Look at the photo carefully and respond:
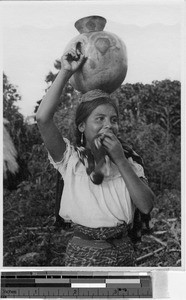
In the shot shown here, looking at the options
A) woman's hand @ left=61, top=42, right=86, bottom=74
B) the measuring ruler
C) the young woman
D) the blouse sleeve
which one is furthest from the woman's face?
the measuring ruler

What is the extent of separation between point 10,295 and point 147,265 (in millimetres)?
836

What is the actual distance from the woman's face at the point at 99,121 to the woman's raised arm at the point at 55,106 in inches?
6.3

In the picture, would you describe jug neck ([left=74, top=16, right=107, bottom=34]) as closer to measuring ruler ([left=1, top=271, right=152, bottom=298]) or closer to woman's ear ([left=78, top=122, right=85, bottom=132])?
woman's ear ([left=78, top=122, right=85, bottom=132])

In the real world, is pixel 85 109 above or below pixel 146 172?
above

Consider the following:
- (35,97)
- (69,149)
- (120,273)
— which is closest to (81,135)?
(69,149)

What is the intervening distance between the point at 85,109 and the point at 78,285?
1.05 meters

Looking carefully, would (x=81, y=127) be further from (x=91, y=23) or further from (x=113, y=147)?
(x=91, y=23)

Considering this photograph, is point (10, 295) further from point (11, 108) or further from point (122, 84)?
point (122, 84)

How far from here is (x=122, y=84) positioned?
376 cm

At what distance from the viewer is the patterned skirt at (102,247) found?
3713 millimetres

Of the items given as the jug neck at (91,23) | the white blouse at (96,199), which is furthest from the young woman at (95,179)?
the jug neck at (91,23)

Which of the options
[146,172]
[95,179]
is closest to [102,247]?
[95,179]

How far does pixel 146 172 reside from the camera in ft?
12.3

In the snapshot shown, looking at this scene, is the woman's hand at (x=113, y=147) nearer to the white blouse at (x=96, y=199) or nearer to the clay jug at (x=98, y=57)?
the white blouse at (x=96, y=199)
